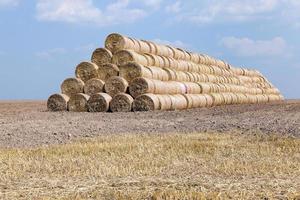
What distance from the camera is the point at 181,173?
23.4 feet

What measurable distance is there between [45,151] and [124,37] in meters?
13.7

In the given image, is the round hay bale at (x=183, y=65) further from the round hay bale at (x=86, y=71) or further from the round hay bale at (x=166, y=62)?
the round hay bale at (x=86, y=71)

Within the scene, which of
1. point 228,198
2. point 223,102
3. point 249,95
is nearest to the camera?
point 228,198

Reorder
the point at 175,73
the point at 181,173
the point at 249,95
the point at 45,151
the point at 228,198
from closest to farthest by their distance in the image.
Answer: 1. the point at 228,198
2. the point at 181,173
3. the point at 45,151
4. the point at 175,73
5. the point at 249,95

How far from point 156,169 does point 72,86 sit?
48.2ft

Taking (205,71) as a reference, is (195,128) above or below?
below

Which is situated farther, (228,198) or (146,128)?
(146,128)

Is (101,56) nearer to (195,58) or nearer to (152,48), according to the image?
(152,48)

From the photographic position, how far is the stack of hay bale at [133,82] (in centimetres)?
2030

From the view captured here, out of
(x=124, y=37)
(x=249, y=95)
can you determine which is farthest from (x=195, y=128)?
(x=249, y=95)

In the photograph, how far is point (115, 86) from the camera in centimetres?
2086

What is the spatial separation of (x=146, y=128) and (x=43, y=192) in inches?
289

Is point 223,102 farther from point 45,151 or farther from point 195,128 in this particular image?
point 45,151

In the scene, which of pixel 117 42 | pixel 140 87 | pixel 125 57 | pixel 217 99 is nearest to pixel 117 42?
pixel 117 42
